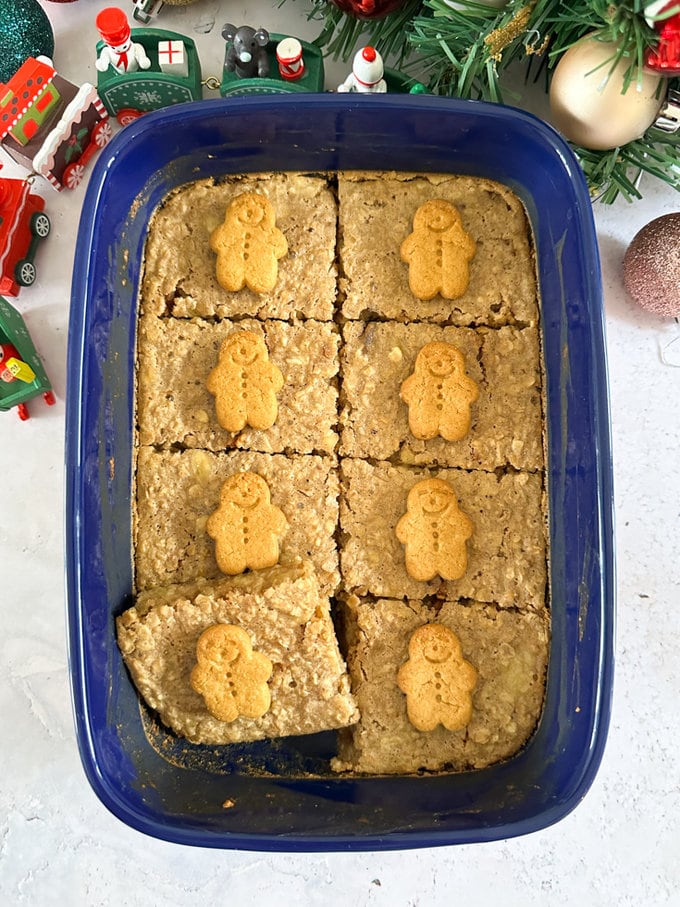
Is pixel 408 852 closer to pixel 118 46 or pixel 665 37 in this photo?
pixel 665 37

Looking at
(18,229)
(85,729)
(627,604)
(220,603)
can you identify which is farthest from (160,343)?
(627,604)

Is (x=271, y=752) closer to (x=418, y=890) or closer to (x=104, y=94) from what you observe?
(x=418, y=890)

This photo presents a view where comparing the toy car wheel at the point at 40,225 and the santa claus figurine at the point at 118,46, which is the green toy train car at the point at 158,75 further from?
the toy car wheel at the point at 40,225

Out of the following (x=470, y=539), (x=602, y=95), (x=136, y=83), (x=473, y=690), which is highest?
(x=136, y=83)

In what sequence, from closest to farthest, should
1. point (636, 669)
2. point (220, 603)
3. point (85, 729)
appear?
point (85, 729) → point (220, 603) → point (636, 669)

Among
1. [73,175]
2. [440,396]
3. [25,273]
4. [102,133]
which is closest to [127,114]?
[102,133]

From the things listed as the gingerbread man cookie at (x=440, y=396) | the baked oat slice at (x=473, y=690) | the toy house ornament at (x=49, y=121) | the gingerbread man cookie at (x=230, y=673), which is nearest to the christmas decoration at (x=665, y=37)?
the gingerbread man cookie at (x=440, y=396)
